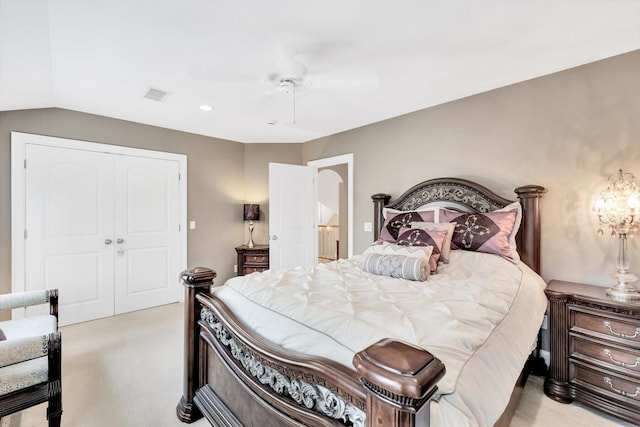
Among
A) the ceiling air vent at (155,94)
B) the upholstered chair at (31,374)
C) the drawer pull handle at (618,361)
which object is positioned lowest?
the drawer pull handle at (618,361)

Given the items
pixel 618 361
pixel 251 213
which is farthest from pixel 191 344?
pixel 251 213

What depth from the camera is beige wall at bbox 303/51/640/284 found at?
7.22 feet

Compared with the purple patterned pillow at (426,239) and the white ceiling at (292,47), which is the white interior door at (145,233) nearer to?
the white ceiling at (292,47)

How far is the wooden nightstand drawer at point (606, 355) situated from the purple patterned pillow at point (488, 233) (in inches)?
26.5

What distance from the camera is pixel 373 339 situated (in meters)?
1.05

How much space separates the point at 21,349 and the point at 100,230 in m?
2.47

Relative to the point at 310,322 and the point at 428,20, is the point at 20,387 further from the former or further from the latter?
the point at 428,20

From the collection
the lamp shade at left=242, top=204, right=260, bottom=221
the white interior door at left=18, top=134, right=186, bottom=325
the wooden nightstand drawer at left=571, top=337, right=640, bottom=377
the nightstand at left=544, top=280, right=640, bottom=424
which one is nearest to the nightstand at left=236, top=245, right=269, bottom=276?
the lamp shade at left=242, top=204, right=260, bottom=221

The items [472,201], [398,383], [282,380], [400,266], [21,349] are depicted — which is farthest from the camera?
[472,201]

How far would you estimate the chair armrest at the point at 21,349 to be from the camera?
1.38m

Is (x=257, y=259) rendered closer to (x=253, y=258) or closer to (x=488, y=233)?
(x=253, y=258)

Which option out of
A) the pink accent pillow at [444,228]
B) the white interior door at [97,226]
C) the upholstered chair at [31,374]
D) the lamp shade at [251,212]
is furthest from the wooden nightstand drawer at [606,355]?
the white interior door at [97,226]

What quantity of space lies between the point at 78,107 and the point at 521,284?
4.55 metres

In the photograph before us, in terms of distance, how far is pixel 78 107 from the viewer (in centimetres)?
328
